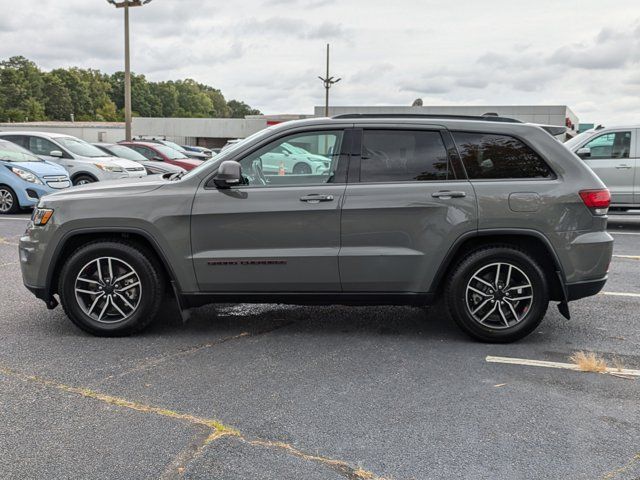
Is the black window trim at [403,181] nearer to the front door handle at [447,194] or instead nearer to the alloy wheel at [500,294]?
the front door handle at [447,194]

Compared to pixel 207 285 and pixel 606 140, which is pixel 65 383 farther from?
pixel 606 140

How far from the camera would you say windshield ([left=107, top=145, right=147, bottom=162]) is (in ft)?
59.5

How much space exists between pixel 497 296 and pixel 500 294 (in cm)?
3

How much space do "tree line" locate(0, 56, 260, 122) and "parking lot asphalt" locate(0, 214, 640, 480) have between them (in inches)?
4315

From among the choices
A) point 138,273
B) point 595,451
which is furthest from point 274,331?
point 595,451

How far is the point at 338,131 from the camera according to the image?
5.07 meters

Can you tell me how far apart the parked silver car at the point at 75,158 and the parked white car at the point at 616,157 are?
983cm

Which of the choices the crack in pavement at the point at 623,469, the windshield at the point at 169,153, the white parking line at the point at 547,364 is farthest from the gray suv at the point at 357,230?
the windshield at the point at 169,153

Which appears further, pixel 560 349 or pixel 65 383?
pixel 560 349

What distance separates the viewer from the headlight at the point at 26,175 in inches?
512

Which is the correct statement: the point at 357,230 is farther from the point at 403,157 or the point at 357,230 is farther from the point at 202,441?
the point at 202,441

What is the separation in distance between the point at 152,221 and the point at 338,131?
A: 1.59m

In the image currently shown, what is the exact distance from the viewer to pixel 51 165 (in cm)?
1373

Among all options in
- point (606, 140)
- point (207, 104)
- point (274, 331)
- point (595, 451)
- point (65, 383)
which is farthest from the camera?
point (207, 104)
